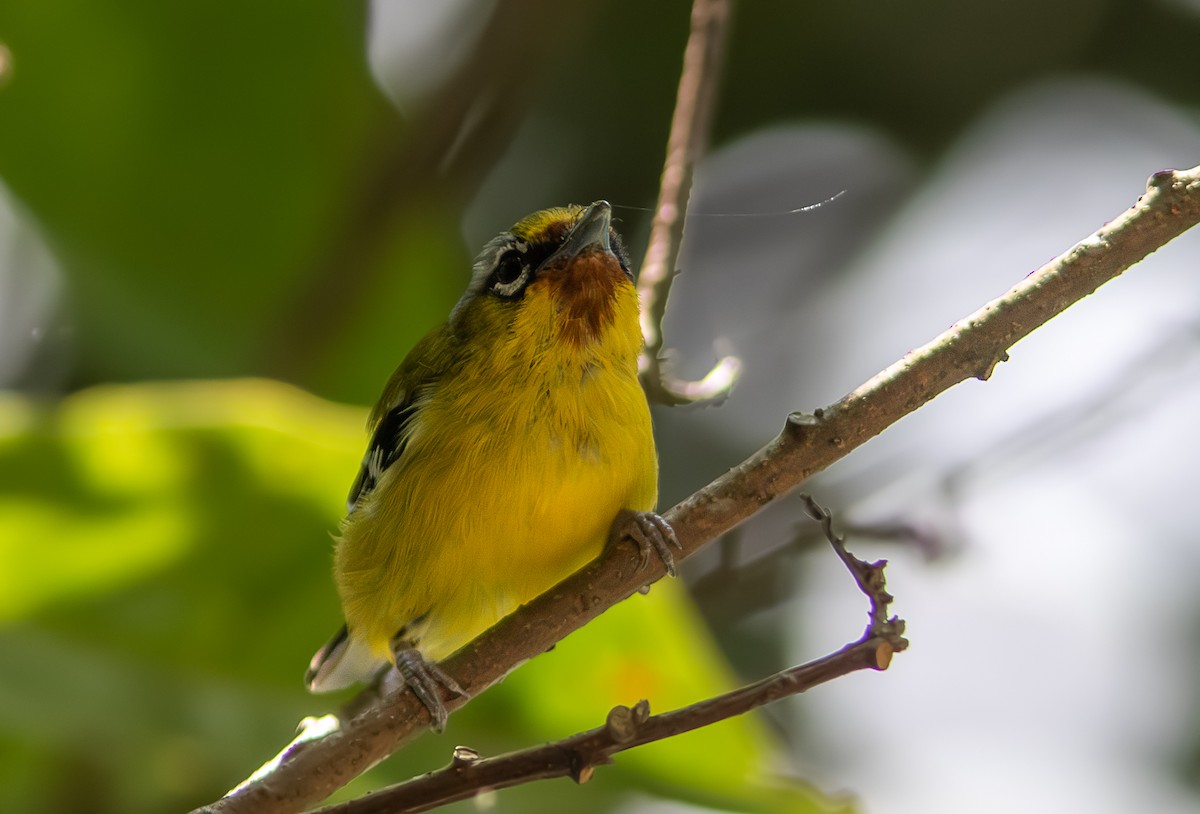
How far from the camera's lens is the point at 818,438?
2154 mm

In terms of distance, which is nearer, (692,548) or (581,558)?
(692,548)

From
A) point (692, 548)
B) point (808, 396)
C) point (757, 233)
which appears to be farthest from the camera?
point (757, 233)

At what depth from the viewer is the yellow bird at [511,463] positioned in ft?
8.88

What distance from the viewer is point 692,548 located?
7.23ft

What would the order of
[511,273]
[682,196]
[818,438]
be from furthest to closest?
[511,273], [682,196], [818,438]

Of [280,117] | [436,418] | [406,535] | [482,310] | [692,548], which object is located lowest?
[692,548]

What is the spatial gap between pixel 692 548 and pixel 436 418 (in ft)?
2.99

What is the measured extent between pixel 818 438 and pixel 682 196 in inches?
35.1

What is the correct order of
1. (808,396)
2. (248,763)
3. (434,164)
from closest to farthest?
1. (248,763)
2. (434,164)
3. (808,396)

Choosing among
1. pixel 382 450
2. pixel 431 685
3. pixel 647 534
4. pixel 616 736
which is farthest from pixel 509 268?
pixel 616 736

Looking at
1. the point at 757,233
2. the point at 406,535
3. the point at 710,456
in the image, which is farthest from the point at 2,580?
the point at 757,233

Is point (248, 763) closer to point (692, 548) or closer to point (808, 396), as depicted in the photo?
point (692, 548)

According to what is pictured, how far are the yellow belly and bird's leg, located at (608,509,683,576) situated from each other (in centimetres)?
5

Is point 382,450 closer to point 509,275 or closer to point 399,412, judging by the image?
point 399,412
